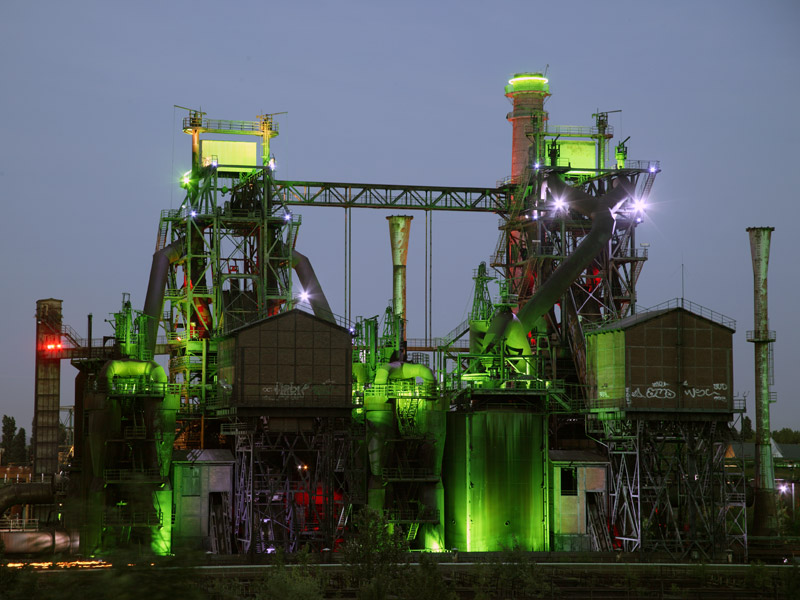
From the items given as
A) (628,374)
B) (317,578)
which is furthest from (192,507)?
(628,374)

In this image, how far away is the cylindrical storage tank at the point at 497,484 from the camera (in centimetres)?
7481

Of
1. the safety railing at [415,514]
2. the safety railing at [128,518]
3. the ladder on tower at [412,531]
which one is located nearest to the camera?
the safety railing at [128,518]

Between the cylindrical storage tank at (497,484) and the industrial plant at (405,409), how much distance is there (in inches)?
5.0

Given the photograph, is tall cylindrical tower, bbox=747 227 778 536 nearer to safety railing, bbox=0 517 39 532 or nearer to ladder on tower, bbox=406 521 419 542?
ladder on tower, bbox=406 521 419 542

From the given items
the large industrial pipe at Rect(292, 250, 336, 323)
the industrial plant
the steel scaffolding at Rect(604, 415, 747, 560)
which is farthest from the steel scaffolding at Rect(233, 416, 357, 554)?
the steel scaffolding at Rect(604, 415, 747, 560)

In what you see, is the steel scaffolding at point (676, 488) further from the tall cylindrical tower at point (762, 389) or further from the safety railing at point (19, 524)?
the safety railing at point (19, 524)

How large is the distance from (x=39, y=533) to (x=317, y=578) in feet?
79.4

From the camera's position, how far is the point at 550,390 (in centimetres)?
7712

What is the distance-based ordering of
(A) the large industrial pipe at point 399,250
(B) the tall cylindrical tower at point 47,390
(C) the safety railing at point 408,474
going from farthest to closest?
1. (B) the tall cylindrical tower at point 47,390
2. (A) the large industrial pipe at point 399,250
3. (C) the safety railing at point 408,474

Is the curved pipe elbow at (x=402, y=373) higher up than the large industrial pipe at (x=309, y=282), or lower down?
lower down

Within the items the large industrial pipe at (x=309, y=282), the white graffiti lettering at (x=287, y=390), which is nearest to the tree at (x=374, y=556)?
the white graffiti lettering at (x=287, y=390)

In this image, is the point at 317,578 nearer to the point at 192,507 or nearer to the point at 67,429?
the point at 192,507

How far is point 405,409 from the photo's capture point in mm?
75438

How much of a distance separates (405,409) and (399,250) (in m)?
17.0
